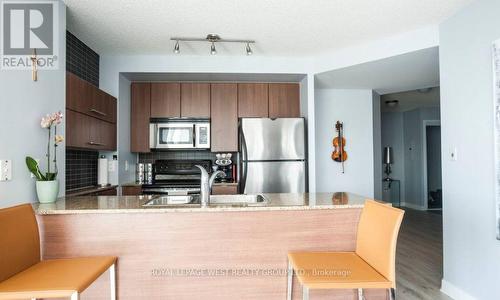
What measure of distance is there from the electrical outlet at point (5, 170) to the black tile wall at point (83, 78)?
1.10 meters

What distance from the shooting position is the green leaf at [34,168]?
1.82 metres

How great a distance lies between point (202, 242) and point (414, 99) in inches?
212

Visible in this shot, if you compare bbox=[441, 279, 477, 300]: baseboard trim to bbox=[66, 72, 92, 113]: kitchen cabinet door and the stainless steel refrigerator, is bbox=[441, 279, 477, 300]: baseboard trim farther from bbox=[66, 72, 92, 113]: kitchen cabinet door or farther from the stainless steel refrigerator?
bbox=[66, 72, 92, 113]: kitchen cabinet door

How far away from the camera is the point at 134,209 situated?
1.71 metres

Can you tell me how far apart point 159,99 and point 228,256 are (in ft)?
8.39

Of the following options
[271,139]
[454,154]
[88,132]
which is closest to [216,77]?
[271,139]

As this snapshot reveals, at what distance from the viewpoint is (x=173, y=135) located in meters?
3.75

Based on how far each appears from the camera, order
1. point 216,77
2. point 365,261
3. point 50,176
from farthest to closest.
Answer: point 216,77 < point 50,176 < point 365,261

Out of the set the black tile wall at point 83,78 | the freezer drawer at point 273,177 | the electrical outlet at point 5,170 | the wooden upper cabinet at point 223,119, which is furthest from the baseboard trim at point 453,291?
the black tile wall at point 83,78

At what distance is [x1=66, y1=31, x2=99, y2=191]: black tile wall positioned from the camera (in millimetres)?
2781

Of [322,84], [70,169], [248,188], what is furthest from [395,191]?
[70,169]

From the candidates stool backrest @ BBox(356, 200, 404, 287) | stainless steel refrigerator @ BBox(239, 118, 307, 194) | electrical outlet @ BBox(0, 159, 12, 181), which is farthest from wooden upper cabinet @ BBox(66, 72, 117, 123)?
stool backrest @ BBox(356, 200, 404, 287)

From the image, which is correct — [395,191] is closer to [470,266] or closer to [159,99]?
[470,266]

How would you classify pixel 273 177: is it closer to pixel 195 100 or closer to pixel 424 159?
pixel 195 100
